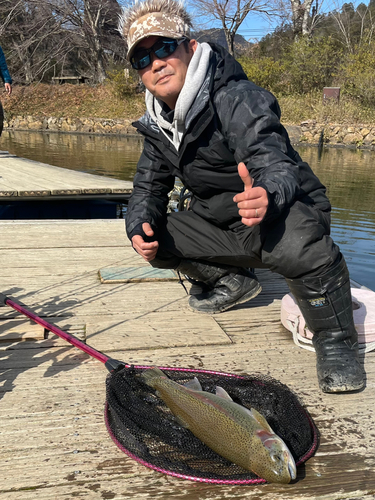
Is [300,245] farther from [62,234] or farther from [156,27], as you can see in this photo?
[62,234]

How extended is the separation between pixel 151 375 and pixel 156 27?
1.67 m

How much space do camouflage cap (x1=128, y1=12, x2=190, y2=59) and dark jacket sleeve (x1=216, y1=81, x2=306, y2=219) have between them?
0.39 metres

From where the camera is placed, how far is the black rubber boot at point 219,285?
300 cm

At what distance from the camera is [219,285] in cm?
307

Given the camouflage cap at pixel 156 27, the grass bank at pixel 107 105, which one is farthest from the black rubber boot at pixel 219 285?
the grass bank at pixel 107 105

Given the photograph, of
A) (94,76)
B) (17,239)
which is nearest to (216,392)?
(17,239)

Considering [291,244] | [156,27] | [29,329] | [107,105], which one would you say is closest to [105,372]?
[29,329]

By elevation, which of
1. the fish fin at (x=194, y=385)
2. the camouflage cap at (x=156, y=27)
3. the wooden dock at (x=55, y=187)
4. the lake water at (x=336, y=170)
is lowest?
the lake water at (x=336, y=170)

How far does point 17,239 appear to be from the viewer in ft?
14.5

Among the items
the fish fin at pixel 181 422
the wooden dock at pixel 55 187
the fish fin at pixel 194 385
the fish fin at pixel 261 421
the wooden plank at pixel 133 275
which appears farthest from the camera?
the wooden dock at pixel 55 187

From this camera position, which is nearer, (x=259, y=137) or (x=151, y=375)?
(x=151, y=375)

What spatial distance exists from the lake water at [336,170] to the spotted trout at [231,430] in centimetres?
465

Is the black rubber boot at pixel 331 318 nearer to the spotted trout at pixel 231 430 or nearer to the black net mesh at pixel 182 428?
the black net mesh at pixel 182 428

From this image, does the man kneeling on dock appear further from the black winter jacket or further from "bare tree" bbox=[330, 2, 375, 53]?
"bare tree" bbox=[330, 2, 375, 53]
